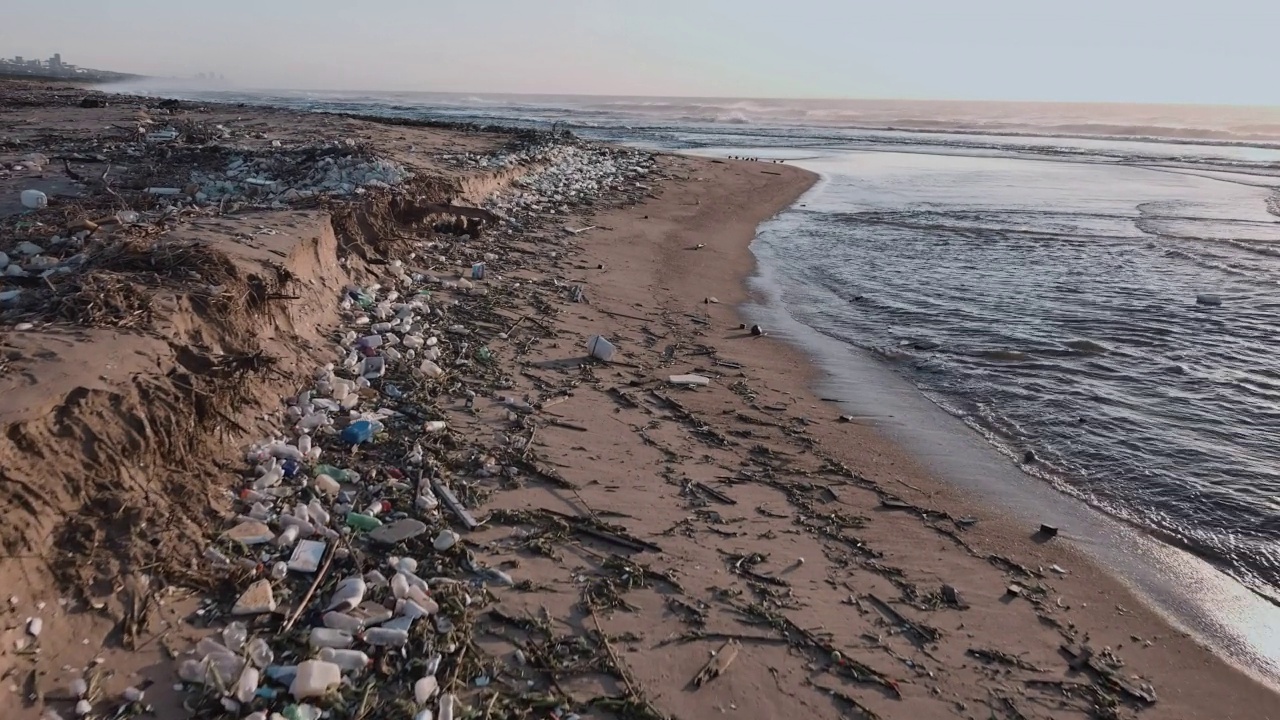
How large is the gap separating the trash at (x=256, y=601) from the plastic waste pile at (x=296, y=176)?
5506 mm

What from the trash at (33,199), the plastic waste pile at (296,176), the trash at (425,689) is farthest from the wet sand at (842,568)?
the trash at (33,199)

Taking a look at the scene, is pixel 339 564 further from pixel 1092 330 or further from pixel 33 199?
pixel 1092 330

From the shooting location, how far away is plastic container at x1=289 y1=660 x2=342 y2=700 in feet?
8.14

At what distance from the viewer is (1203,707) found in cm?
302

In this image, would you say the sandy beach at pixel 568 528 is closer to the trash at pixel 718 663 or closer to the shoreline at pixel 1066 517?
the trash at pixel 718 663

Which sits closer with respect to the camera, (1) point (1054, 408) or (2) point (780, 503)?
(2) point (780, 503)

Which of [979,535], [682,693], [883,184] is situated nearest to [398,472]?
[682,693]

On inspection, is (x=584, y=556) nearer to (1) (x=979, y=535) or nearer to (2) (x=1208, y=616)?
(1) (x=979, y=535)

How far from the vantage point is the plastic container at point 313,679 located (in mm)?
2480

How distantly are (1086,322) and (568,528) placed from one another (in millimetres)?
7114

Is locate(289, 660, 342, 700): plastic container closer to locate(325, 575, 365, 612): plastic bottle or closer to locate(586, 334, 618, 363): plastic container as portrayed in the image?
locate(325, 575, 365, 612): plastic bottle

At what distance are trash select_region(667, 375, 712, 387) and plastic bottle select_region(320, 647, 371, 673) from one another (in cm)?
355

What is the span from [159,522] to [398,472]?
1.19 meters

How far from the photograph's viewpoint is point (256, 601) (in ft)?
9.13
